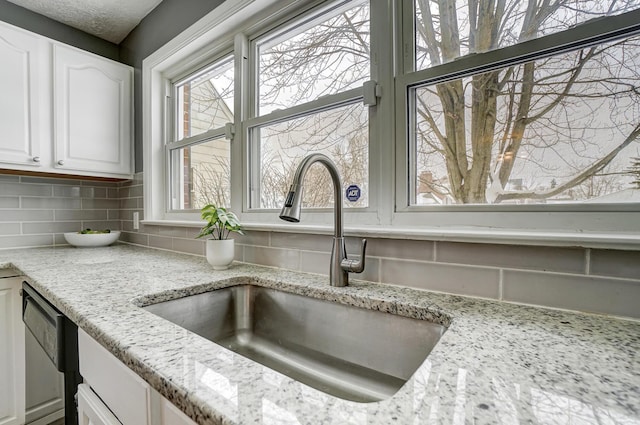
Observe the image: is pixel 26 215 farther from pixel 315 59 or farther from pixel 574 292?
pixel 574 292

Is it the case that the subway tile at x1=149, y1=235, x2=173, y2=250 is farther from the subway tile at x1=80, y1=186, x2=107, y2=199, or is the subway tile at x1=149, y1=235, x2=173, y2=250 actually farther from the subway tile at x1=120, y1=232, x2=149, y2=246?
the subway tile at x1=80, y1=186, x2=107, y2=199

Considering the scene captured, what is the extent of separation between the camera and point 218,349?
1.78ft

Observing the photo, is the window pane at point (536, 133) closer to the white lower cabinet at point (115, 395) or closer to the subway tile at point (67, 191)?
the white lower cabinet at point (115, 395)

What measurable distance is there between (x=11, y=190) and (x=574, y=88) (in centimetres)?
280

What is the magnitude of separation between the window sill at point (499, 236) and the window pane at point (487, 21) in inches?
20.4

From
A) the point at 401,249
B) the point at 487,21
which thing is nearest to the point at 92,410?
the point at 401,249

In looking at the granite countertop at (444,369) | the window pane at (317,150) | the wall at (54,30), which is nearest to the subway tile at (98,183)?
the wall at (54,30)

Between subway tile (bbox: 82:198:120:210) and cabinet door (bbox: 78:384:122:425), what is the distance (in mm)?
1879

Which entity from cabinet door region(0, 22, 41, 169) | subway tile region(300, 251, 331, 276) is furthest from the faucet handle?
cabinet door region(0, 22, 41, 169)

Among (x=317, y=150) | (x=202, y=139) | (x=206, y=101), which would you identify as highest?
(x=206, y=101)

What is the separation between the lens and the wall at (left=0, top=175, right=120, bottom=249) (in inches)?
75.9

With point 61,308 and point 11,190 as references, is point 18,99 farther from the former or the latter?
point 61,308

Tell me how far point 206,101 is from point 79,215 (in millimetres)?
1279

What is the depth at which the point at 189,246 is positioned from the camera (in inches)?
68.1
